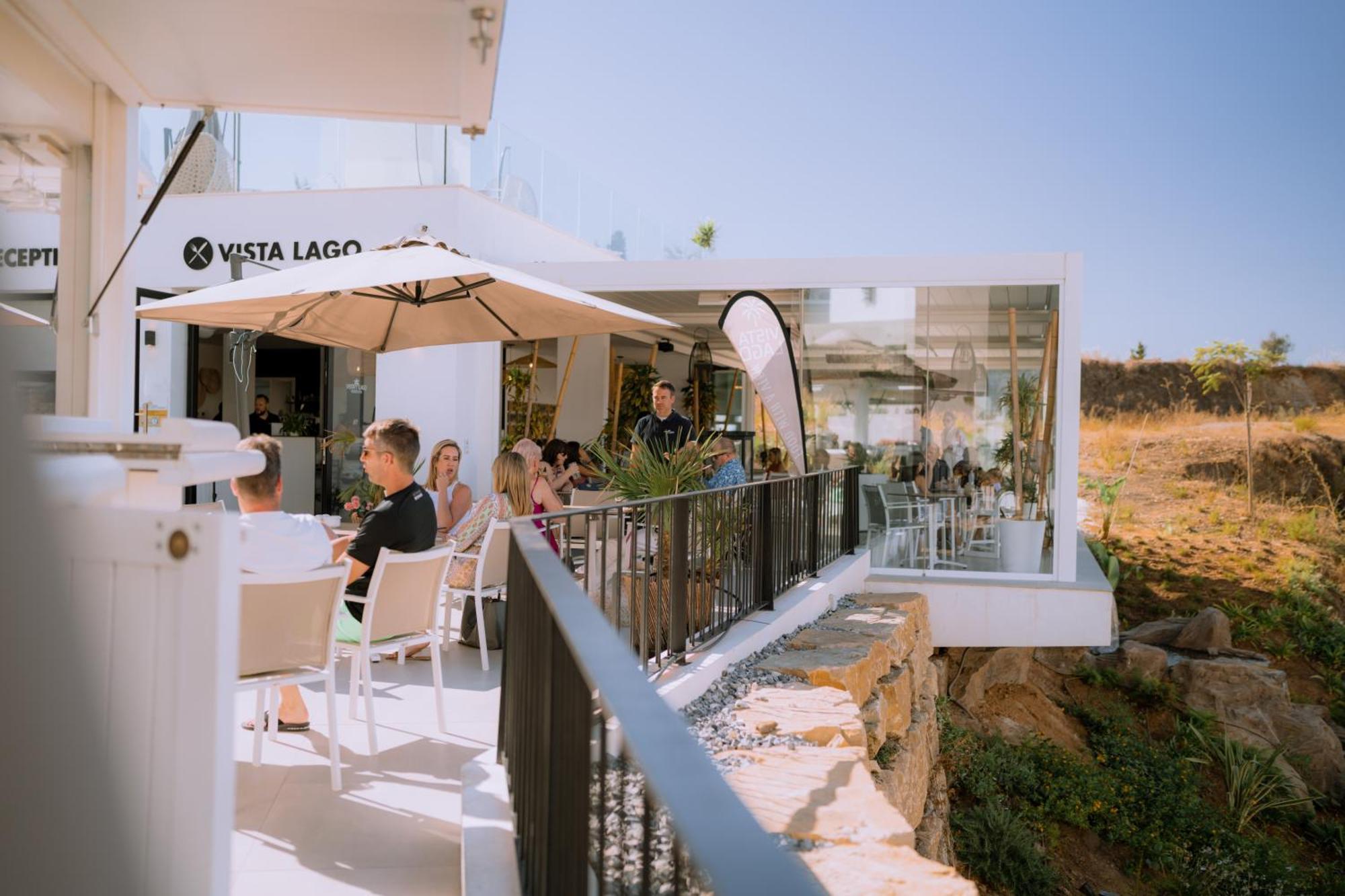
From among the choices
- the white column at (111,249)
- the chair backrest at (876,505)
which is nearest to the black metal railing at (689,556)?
the white column at (111,249)

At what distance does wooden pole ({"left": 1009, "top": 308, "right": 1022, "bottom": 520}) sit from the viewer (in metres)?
9.06

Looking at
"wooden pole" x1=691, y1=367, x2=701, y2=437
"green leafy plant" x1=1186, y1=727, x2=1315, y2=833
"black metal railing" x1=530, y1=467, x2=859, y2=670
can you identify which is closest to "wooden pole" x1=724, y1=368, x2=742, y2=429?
"wooden pole" x1=691, y1=367, x2=701, y2=437

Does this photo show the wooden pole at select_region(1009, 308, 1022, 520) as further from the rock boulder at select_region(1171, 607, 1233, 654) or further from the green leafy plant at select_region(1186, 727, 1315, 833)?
the rock boulder at select_region(1171, 607, 1233, 654)

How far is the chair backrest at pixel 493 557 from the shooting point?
5.43 meters

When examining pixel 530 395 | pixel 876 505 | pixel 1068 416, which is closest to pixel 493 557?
pixel 876 505

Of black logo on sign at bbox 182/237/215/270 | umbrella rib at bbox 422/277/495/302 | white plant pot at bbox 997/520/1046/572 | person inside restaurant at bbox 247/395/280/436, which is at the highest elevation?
black logo on sign at bbox 182/237/215/270

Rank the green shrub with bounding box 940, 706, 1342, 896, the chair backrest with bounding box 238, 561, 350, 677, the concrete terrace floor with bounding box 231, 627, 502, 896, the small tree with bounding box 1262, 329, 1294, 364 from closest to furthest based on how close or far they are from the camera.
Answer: the concrete terrace floor with bounding box 231, 627, 502, 896
the chair backrest with bounding box 238, 561, 350, 677
the green shrub with bounding box 940, 706, 1342, 896
the small tree with bounding box 1262, 329, 1294, 364

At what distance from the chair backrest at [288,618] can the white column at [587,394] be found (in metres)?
11.6

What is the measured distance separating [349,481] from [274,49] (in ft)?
27.8

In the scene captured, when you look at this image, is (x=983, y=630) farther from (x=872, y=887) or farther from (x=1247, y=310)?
(x=1247, y=310)

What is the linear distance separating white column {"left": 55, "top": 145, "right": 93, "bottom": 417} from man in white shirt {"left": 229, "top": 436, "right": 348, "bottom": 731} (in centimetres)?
70

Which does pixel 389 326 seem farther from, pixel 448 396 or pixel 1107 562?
pixel 1107 562

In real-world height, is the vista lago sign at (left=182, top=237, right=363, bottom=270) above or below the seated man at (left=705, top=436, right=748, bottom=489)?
above

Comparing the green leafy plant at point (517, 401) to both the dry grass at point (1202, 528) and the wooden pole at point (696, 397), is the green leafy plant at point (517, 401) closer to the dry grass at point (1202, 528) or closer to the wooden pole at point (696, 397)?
the wooden pole at point (696, 397)
